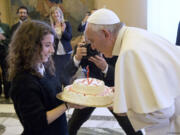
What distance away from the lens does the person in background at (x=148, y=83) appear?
4.29 ft

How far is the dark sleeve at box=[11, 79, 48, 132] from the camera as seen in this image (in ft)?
4.67

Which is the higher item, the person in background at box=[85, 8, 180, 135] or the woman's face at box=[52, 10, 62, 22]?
the woman's face at box=[52, 10, 62, 22]

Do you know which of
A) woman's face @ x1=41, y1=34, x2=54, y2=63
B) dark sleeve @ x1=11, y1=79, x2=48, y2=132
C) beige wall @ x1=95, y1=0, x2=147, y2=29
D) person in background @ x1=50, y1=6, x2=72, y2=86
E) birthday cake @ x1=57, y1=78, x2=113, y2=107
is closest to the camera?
dark sleeve @ x1=11, y1=79, x2=48, y2=132

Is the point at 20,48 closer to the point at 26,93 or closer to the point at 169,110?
the point at 26,93

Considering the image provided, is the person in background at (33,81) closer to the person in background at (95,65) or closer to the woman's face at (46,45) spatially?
the woman's face at (46,45)

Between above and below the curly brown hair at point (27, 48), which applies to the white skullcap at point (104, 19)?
above

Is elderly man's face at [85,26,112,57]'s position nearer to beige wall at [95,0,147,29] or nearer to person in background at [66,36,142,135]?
person in background at [66,36,142,135]

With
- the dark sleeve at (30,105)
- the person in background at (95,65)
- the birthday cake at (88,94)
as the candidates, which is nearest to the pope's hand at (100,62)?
the person in background at (95,65)

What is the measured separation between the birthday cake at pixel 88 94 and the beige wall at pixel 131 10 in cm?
476

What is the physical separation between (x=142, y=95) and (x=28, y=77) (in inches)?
27.7

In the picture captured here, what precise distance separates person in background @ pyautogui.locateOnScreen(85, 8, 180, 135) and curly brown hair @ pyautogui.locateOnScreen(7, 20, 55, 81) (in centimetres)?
53

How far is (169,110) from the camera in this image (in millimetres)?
1320

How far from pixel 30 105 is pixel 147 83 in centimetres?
71

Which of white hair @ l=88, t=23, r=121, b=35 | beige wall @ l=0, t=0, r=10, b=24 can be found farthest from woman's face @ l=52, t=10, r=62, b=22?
beige wall @ l=0, t=0, r=10, b=24
